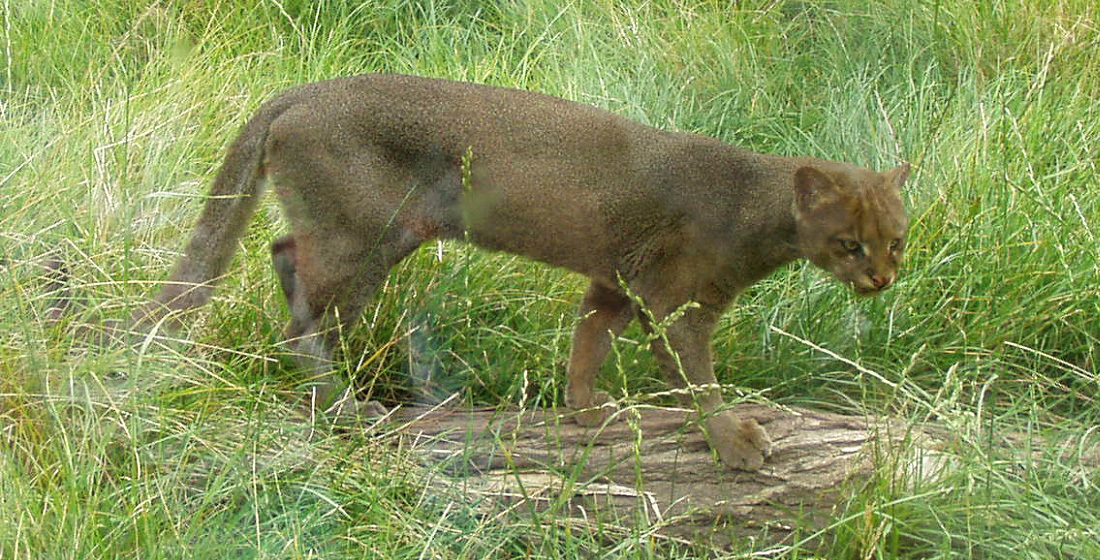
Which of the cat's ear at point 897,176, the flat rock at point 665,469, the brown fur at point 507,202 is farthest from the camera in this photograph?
the brown fur at point 507,202

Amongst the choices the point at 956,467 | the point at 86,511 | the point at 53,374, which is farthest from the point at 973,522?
the point at 53,374

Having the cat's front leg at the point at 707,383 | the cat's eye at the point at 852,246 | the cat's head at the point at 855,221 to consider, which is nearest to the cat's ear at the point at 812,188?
the cat's head at the point at 855,221

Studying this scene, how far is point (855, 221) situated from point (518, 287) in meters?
1.25

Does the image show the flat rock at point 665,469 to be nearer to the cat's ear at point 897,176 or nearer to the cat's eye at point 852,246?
the cat's eye at point 852,246

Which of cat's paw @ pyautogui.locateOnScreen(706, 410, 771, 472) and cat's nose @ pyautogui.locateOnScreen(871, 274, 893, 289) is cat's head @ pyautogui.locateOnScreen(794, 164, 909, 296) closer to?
cat's nose @ pyautogui.locateOnScreen(871, 274, 893, 289)

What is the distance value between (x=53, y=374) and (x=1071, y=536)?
2380 millimetres

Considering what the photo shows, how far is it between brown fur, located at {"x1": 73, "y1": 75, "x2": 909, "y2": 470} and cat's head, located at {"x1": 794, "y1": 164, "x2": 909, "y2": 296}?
0.02m

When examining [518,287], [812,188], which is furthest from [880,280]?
[518,287]

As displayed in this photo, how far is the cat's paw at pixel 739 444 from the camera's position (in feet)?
11.0

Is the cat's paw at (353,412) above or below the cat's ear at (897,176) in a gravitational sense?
below

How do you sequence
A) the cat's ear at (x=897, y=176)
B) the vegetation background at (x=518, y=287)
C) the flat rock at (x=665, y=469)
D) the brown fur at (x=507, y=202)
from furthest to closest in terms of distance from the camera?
1. the brown fur at (x=507, y=202)
2. the cat's ear at (x=897, y=176)
3. the flat rock at (x=665, y=469)
4. the vegetation background at (x=518, y=287)

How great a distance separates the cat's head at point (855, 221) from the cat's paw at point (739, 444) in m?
0.46

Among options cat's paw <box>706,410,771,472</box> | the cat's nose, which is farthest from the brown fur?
the cat's nose

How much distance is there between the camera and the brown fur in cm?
338
